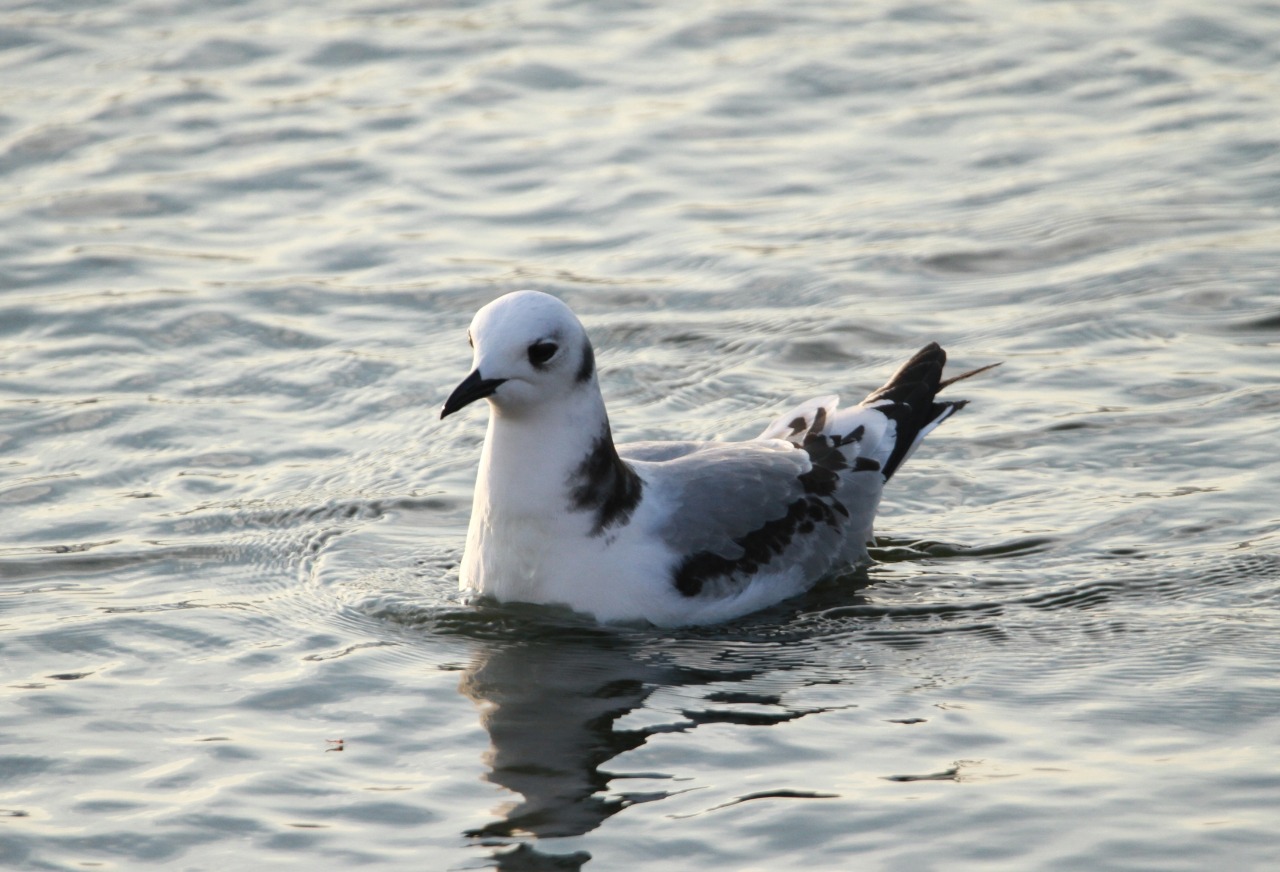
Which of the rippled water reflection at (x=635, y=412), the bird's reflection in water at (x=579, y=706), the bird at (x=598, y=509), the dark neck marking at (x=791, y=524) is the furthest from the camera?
the dark neck marking at (x=791, y=524)

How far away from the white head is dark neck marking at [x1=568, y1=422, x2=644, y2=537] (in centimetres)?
29

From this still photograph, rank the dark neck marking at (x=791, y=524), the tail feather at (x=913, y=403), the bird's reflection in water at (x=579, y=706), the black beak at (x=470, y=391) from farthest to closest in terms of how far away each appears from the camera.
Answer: the tail feather at (x=913, y=403) < the dark neck marking at (x=791, y=524) < the black beak at (x=470, y=391) < the bird's reflection in water at (x=579, y=706)

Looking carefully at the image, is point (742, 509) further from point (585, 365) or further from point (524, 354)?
point (524, 354)

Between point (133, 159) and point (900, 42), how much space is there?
20.5 feet

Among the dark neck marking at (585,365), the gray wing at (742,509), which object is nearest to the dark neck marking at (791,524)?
the gray wing at (742,509)

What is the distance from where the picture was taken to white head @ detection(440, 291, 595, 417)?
24.2 feet

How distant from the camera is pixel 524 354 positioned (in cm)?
745

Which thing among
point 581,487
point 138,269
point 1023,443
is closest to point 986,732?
point 581,487

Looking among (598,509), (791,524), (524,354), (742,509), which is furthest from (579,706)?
(791,524)

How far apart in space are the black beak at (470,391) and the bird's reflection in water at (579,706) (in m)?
1.11

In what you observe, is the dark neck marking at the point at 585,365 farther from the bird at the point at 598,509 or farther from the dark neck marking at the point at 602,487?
the dark neck marking at the point at 602,487

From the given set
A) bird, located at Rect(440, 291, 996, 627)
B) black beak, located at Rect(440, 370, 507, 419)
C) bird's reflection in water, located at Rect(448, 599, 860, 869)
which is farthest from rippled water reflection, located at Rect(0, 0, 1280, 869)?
black beak, located at Rect(440, 370, 507, 419)

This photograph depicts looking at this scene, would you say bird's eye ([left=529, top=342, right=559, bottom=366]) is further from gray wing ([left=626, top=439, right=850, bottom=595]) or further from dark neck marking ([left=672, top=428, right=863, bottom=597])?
dark neck marking ([left=672, top=428, right=863, bottom=597])

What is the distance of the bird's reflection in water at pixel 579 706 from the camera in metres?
6.30
